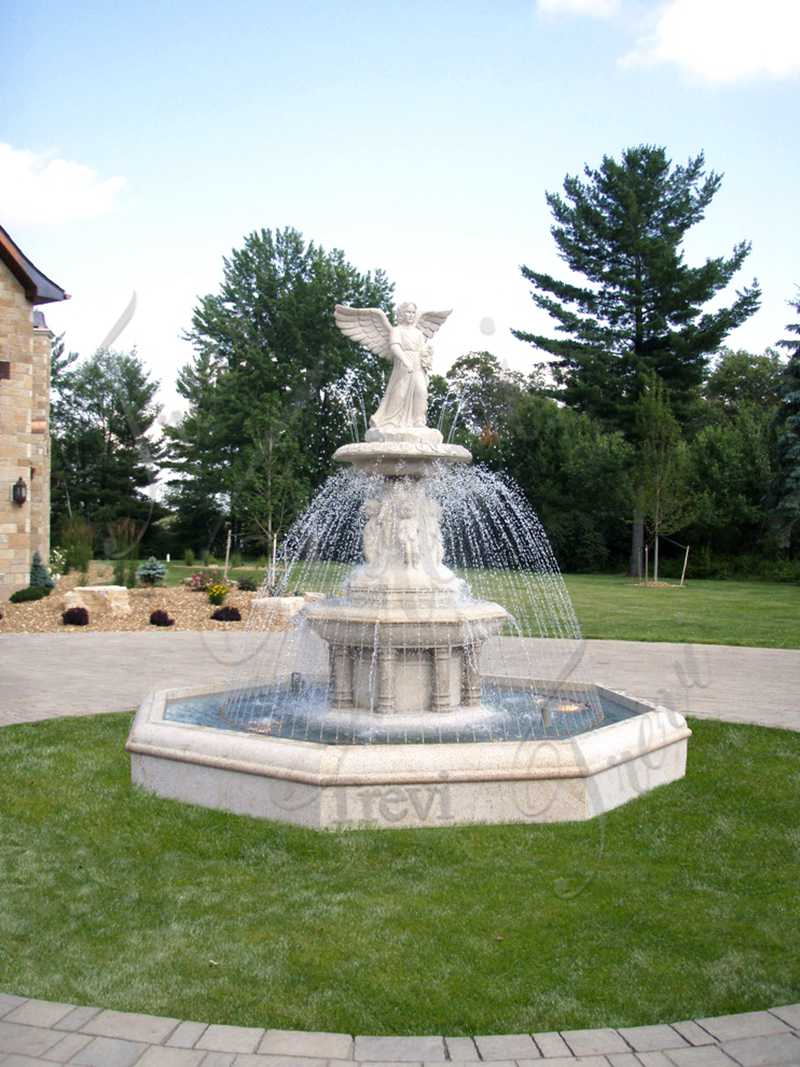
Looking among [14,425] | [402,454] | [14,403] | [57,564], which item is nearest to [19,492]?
[14,425]

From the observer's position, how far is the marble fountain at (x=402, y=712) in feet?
21.0

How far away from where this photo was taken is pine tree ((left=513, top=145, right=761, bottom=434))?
3841cm

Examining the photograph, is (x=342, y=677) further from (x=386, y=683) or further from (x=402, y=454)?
(x=402, y=454)

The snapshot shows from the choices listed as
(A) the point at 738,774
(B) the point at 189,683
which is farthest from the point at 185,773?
(B) the point at 189,683

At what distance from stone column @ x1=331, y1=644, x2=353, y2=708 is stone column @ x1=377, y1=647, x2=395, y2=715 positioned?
15.8 inches

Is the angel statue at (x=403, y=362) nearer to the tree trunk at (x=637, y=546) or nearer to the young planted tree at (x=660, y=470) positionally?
the young planted tree at (x=660, y=470)

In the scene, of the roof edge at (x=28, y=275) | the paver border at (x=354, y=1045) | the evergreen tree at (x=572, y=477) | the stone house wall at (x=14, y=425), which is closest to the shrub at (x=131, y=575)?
the stone house wall at (x=14, y=425)

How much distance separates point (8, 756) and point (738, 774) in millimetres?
6341

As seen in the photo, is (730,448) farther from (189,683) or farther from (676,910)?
(676,910)

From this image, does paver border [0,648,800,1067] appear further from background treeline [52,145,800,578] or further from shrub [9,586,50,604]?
background treeline [52,145,800,578]

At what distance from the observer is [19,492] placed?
73.2 ft

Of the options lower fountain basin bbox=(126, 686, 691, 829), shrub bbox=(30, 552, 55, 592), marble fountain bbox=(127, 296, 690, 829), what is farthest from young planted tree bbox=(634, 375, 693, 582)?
lower fountain basin bbox=(126, 686, 691, 829)

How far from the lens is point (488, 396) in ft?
178

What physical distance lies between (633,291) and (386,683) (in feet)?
111
